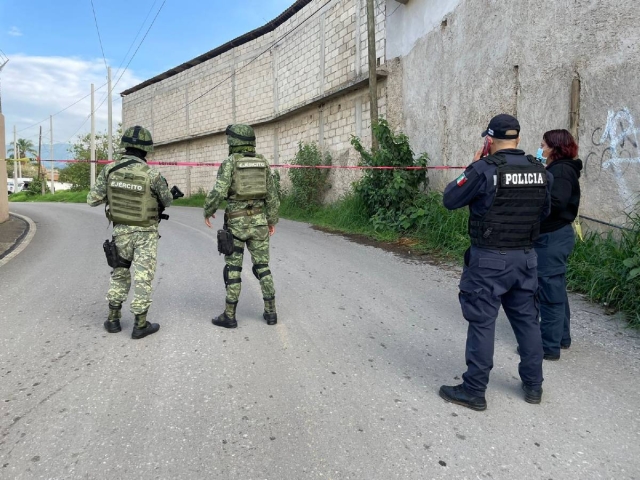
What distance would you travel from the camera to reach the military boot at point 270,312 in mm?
4418

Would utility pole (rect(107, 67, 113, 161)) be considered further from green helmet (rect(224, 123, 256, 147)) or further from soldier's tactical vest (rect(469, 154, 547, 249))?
soldier's tactical vest (rect(469, 154, 547, 249))

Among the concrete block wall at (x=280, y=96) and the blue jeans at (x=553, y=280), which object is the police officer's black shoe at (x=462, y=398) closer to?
the blue jeans at (x=553, y=280)

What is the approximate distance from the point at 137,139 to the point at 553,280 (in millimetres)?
3538

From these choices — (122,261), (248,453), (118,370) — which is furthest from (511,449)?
(122,261)

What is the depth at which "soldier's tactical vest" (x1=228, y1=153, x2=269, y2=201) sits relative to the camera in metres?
4.29

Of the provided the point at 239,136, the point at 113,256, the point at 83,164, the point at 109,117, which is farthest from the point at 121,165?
the point at 83,164

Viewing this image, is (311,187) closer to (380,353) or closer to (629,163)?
(629,163)

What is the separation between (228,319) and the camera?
435cm

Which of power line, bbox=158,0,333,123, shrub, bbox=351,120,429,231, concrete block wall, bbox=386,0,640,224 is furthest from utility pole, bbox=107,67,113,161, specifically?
shrub, bbox=351,120,429,231

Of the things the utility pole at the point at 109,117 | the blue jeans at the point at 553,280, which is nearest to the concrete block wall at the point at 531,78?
the blue jeans at the point at 553,280

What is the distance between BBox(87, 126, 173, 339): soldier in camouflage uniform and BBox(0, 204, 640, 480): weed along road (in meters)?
0.30

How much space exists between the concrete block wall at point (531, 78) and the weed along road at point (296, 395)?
2.08 metres

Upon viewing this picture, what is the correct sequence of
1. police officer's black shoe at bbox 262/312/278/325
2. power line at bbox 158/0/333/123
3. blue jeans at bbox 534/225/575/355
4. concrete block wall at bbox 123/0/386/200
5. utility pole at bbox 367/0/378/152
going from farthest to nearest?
1. power line at bbox 158/0/333/123
2. concrete block wall at bbox 123/0/386/200
3. utility pole at bbox 367/0/378/152
4. police officer's black shoe at bbox 262/312/278/325
5. blue jeans at bbox 534/225/575/355

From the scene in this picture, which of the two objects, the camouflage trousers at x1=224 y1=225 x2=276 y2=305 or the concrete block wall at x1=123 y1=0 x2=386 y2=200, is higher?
the concrete block wall at x1=123 y1=0 x2=386 y2=200
